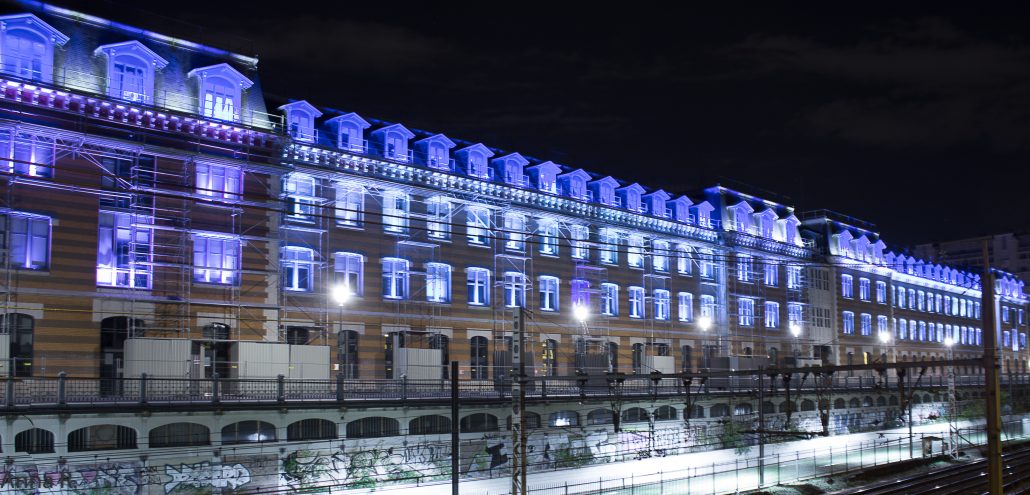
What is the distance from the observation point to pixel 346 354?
46.1m

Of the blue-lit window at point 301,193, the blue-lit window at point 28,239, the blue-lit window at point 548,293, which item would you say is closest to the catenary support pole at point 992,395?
the blue-lit window at point 301,193

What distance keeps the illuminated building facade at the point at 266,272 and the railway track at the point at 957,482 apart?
469 inches

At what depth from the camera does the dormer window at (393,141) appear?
162 ft

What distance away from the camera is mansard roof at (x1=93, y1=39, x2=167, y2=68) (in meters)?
39.3

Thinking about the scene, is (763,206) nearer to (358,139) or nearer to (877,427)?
(877,427)

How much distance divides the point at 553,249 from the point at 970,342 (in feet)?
244

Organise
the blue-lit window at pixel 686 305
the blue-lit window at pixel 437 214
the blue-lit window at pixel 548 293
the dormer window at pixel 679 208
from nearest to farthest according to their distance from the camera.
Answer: the blue-lit window at pixel 437 214
the blue-lit window at pixel 548 293
the blue-lit window at pixel 686 305
the dormer window at pixel 679 208

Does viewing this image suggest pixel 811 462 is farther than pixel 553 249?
No

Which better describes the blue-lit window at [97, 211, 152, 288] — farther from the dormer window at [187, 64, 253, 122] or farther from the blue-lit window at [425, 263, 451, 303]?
the blue-lit window at [425, 263, 451, 303]

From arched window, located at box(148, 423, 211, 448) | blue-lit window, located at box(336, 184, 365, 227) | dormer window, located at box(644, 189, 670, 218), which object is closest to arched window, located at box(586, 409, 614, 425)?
blue-lit window, located at box(336, 184, 365, 227)

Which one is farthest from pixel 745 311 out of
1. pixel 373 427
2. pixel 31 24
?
pixel 31 24

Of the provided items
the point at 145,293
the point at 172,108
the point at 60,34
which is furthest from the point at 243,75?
the point at 145,293

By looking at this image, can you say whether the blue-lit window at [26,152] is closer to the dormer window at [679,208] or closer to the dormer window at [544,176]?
the dormer window at [544,176]

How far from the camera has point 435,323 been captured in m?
50.2
